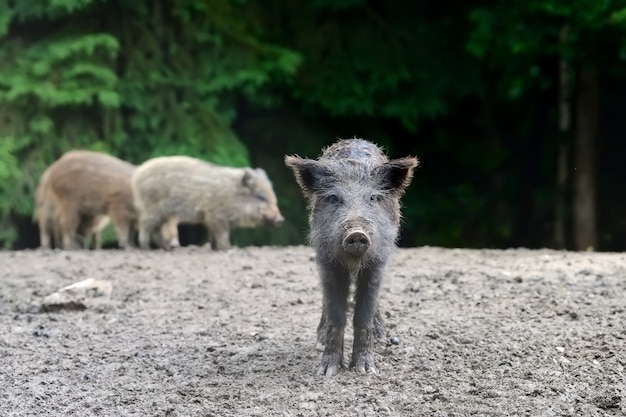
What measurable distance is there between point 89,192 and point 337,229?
6.60 meters

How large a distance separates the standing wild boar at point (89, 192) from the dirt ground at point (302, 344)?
295 centimetres

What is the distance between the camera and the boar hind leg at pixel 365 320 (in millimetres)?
4742

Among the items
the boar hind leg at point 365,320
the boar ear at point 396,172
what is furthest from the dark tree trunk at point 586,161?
the boar hind leg at point 365,320

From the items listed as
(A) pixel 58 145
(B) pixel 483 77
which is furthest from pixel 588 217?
(A) pixel 58 145

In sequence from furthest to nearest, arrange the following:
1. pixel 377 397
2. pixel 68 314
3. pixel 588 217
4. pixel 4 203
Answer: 1. pixel 588 217
2. pixel 4 203
3. pixel 68 314
4. pixel 377 397

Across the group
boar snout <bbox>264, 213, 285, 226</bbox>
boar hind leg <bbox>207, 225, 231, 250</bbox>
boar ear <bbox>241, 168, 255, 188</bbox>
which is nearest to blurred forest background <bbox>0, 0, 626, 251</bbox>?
boar snout <bbox>264, 213, 285, 226</bbox>

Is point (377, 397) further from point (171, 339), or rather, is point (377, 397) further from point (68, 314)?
point (68, 314)

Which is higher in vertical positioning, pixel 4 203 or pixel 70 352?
pixel 4 203

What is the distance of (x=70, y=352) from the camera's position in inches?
211

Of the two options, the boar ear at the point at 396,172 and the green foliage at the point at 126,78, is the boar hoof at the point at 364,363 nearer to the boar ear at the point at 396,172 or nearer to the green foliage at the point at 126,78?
the boar ear at the point at 396,172

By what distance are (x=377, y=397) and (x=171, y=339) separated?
165 cm

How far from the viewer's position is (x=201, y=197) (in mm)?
10195

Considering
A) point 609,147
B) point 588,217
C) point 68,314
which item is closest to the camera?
point 68,314

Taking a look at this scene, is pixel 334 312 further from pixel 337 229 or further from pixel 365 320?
pixel 337 229
